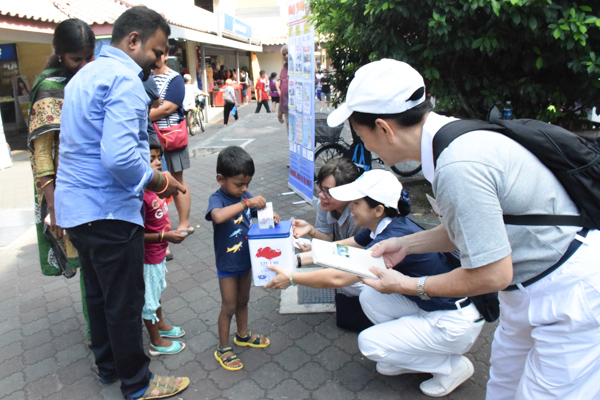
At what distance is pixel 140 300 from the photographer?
242 cm

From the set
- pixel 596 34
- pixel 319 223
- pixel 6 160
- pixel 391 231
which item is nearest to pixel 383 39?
pixel 596 34

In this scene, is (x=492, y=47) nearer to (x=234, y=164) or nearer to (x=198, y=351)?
(x=234, y=164)

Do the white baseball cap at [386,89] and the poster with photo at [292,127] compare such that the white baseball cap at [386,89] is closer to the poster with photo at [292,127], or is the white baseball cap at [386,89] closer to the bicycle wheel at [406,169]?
the poster with photo at [292,127]

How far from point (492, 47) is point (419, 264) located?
2.79 meters

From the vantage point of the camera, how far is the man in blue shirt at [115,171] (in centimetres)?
203

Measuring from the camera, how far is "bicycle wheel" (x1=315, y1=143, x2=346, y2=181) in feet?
22.1

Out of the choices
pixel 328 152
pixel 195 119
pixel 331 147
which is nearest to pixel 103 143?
pixel 331 147

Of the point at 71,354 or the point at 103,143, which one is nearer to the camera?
the point at 103,143

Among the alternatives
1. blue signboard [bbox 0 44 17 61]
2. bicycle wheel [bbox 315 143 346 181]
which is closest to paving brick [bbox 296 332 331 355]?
bicycle wheel [bbox 315 143 346 181]

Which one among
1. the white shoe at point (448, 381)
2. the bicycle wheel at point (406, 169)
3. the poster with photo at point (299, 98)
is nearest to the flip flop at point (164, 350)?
the white shoe at point (448, 381)

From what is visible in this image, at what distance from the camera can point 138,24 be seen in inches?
85.4

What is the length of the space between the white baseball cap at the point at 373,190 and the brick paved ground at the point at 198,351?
3.72ft

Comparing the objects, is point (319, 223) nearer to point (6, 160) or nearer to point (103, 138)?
point (103, 138)

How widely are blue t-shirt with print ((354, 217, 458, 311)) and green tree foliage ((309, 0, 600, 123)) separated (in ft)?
7.68
